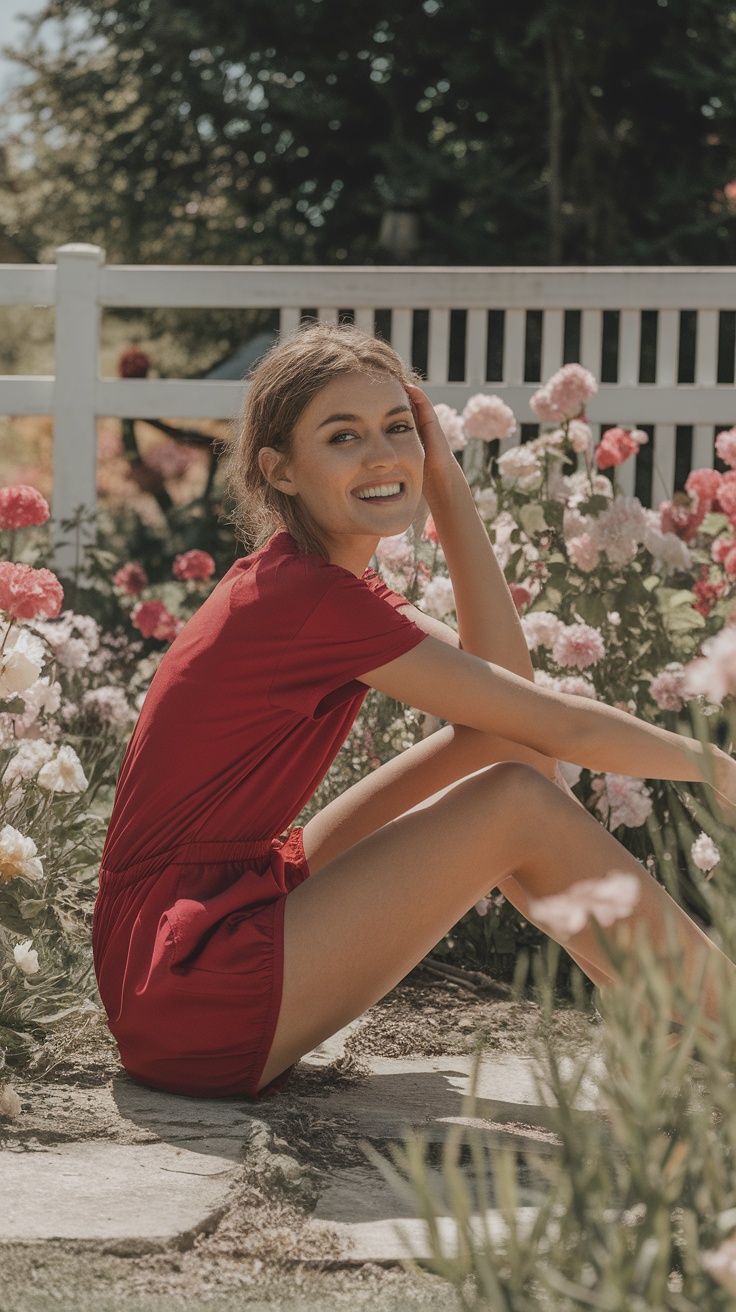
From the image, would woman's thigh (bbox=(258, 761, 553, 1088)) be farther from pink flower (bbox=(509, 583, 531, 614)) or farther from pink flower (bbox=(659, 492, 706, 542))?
pink flower (bbox=(659, 492, 706, 542))

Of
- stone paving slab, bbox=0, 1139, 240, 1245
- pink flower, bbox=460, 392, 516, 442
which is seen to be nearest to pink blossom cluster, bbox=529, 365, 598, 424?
pink flower, bbox=460, 392, 516, 442

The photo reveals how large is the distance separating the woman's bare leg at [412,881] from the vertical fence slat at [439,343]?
307 centimetres

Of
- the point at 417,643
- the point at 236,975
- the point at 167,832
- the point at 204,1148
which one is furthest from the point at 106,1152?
the point at 417,643

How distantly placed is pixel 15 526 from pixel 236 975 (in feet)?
4.36

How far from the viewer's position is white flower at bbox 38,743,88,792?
2.50 metres

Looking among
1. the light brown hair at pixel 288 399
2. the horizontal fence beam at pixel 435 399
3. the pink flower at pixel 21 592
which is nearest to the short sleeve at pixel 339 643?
the light brown hair at pixel 288 399

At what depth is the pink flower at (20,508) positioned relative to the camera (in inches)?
116

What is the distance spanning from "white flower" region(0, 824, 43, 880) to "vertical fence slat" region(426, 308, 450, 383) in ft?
10.4

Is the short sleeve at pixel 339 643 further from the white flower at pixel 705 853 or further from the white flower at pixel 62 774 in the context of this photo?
the white flower at pixel 705 853

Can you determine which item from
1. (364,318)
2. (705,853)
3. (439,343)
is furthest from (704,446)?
(705,853)

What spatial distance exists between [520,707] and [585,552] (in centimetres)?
104

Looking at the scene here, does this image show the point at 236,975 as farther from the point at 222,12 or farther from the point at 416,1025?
the point at 222,12

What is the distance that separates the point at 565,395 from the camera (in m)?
3.27

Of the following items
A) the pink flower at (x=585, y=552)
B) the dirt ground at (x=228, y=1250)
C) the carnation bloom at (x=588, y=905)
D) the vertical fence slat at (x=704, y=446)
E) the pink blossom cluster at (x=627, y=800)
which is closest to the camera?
the carnation bloom at (x=588, y=905)
